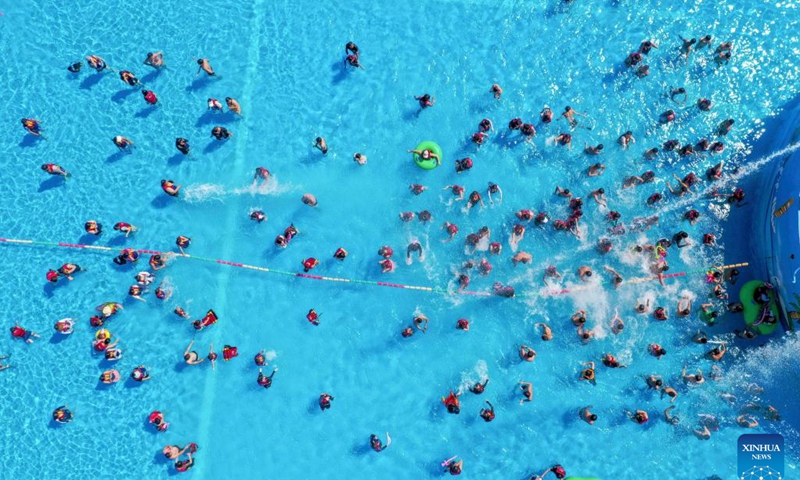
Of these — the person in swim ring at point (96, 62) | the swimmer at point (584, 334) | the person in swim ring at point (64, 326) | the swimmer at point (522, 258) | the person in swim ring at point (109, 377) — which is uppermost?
the person in swim ring at point (96, 62)

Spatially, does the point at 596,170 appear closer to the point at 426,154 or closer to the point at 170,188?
the point at 426,154

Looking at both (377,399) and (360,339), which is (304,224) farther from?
(377,399)

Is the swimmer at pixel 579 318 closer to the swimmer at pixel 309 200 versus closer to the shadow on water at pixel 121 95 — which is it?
the swimmer at pixel 309 200

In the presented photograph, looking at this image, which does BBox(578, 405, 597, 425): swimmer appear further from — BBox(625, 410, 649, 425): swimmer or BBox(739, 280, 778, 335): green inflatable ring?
BBox(739, 280, 778, 335): green inflatable ring

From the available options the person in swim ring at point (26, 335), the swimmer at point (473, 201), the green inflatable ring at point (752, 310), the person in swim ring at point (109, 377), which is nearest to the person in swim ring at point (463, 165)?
the swimmer at point (473, 201)

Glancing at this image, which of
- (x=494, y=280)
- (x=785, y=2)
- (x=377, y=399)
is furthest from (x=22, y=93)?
(x=785, y=2)
